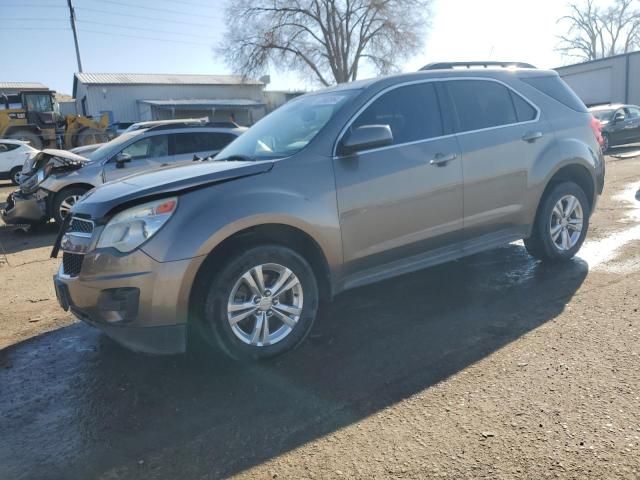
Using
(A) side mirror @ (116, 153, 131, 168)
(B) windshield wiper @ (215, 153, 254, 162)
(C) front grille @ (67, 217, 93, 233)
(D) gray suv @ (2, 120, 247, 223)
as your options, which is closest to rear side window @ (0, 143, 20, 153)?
(D) gray suv @ (2, 120, 247, 223)

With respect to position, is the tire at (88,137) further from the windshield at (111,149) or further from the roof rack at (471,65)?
the roof rack at (471,65)

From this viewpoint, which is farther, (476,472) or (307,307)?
(307,307)

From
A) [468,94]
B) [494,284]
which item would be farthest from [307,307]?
[468,94]

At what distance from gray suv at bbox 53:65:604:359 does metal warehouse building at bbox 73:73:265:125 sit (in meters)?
40.5

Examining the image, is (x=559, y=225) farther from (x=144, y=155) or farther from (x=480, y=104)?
(x=144, y=155)

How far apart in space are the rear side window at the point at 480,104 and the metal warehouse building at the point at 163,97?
4045 centimetres

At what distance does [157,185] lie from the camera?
135 inches

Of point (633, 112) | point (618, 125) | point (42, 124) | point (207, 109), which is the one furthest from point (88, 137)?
point (633, 112)

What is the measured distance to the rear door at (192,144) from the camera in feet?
31.6

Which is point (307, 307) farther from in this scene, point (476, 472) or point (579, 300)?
point (579, 300)

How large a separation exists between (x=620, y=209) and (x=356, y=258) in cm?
582

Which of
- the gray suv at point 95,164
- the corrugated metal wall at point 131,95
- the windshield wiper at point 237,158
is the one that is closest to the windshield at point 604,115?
the gray suv at point 95,164

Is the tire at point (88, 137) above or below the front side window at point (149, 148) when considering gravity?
above

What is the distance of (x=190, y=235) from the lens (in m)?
3.20
